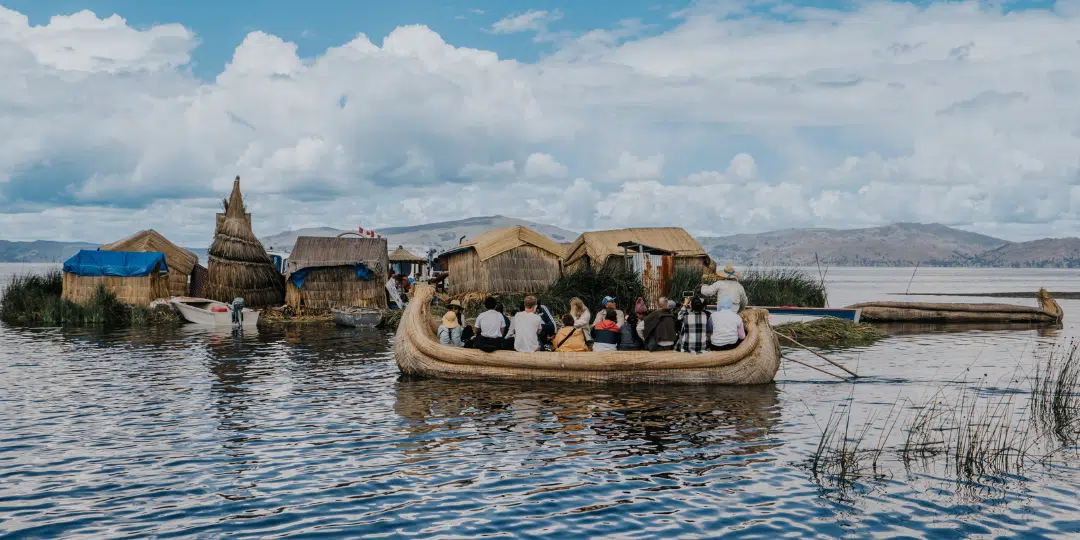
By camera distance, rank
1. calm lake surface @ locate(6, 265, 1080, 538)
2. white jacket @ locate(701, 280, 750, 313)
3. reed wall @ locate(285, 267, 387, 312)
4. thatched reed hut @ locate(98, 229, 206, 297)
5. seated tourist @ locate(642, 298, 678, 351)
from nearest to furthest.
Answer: calm lake surface @ locate(6, 265, 1080, 538) → seated tourist @ locate(642, 298, 678, 351) → white jacket @ locate(701, 280, 750, 313) → reed wall @ locate(285, 267, 387, 312) → thatched reed hut @ locate(98, 229, 206, 297)

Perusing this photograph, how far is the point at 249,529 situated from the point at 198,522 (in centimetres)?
57

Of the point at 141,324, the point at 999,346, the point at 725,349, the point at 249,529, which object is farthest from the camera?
the point at 141,324

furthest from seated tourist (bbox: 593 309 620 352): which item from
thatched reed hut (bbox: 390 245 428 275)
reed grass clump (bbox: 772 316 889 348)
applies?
thatched reed hut (bbox: 390 245 428 275)

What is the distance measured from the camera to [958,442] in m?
10.2

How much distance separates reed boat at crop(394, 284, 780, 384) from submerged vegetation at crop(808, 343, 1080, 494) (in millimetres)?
2926

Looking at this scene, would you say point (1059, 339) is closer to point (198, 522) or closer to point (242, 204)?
point (198, 522)

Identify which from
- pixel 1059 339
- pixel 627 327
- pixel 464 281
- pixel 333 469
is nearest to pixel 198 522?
pixel 333 469

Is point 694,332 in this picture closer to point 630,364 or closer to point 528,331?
point 630,364

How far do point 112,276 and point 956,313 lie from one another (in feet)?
115

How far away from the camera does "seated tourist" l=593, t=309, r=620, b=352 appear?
57.9ft

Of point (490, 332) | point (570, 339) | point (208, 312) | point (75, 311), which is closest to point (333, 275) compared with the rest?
point (208, 312)

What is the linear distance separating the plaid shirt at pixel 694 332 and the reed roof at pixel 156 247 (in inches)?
1201

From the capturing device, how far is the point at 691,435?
41.0 feet

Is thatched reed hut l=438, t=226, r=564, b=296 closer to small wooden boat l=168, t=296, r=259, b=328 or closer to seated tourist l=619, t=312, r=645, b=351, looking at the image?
small wooden boat l=168, t=296, r=259, b=328
